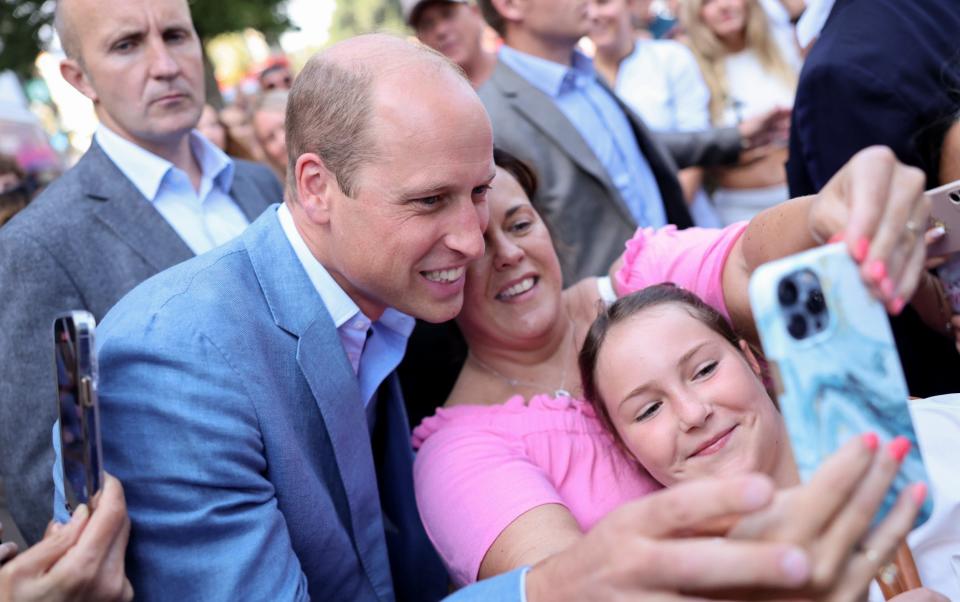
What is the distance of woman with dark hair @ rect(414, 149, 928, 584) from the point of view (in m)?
1.43

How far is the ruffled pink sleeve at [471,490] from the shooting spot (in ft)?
6.50

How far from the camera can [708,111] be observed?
5.01 m

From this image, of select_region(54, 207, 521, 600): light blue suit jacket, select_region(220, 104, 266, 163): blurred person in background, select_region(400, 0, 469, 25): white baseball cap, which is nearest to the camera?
select_region(54, 207, 521, 600): light blue suit jacket

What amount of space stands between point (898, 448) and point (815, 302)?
21cm

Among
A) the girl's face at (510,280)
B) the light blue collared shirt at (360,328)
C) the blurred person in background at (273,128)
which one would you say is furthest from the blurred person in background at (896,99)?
the blurred person in background at (273,128)

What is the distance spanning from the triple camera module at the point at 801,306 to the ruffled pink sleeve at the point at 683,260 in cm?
102

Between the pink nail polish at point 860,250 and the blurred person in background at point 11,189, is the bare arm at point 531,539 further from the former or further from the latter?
the blurred person in background at point 11,189

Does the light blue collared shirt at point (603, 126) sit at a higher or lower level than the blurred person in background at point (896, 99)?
lower

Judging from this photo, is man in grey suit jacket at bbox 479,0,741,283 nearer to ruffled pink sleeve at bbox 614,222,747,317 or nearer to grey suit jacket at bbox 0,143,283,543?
ruffled pink sleeve at bbox 614,222,747,317

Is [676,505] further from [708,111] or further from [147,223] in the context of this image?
[708,111]

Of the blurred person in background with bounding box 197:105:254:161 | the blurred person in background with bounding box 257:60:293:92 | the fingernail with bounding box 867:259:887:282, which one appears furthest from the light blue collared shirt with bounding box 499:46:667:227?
the blurred person in background with bounding box 257:60:293:92

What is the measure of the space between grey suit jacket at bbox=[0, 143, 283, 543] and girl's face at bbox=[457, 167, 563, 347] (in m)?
1.08

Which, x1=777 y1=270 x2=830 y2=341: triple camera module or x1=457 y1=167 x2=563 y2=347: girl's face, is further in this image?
x1=457 y1=167 x2=563 y2=347: girl's face

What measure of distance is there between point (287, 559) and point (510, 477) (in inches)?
20.3
